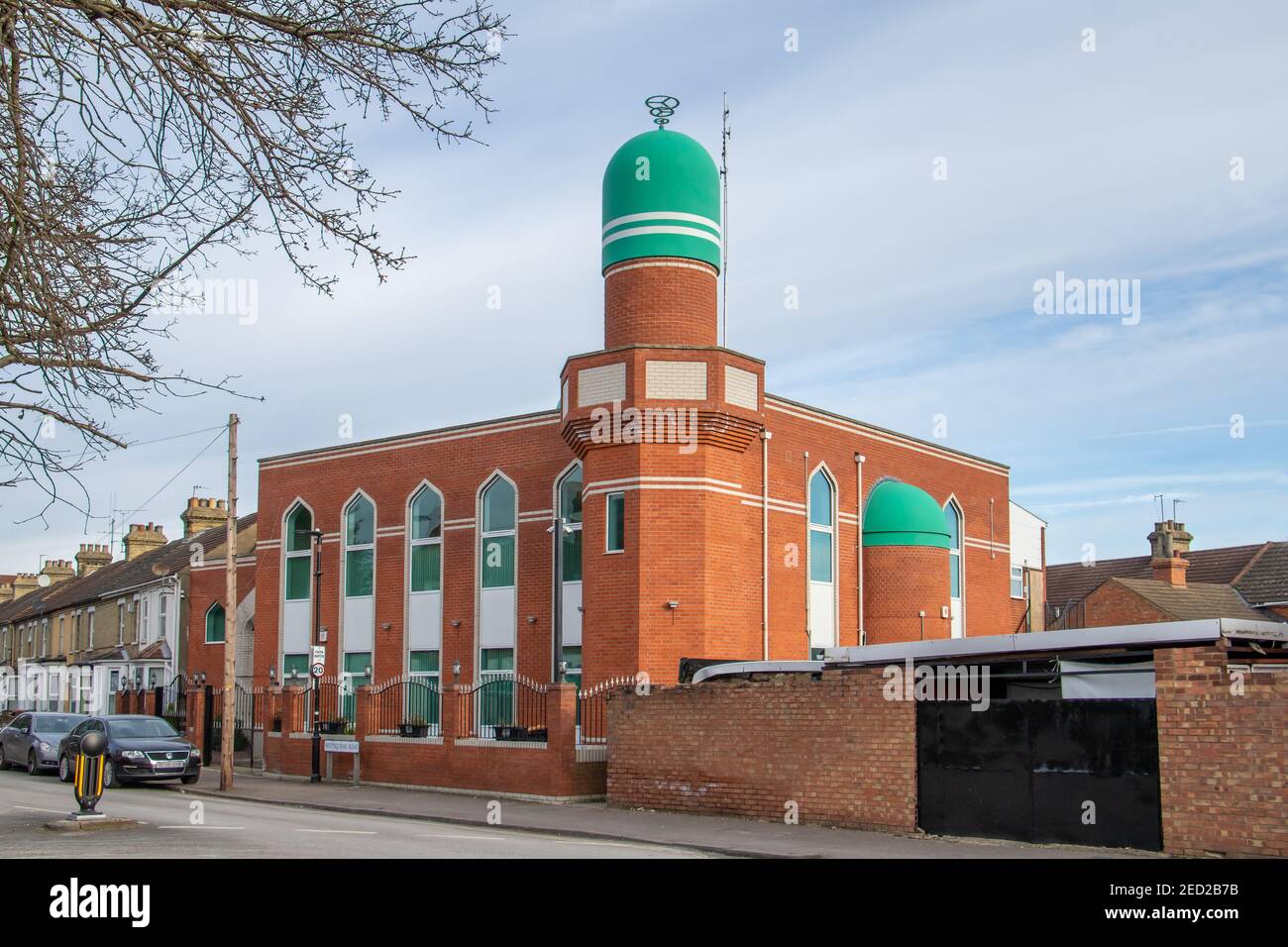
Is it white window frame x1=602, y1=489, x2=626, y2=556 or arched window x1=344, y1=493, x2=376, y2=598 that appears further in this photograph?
arched window x1=344, y1=493, x2=376, y2=598

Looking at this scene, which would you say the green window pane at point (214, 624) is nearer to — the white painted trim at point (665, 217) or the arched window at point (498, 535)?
the arched window at point (498, 535)

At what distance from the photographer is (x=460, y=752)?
78.2 ft

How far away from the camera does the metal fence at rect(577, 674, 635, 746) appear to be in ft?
75.9

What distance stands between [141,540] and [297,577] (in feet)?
77.2

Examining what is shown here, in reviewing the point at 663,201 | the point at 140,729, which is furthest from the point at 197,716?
the point at 663,201

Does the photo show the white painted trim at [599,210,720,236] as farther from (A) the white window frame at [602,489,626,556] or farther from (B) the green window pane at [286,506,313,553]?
(B) the green window pane at [286,506,313,553]

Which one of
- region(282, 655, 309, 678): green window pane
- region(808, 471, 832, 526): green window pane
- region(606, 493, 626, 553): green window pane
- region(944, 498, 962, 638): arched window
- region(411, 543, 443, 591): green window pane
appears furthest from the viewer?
region(282, 655, 309, 678): green window pane

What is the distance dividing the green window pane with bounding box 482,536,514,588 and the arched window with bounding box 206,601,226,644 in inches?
533

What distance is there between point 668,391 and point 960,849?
37.3 feet

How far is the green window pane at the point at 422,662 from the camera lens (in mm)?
31016

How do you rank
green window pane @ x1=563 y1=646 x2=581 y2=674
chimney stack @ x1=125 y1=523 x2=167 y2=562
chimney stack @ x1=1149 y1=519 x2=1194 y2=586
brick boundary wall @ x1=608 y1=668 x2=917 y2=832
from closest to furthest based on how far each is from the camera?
brick boundary wall @ x1=608 y1=668 x2=917 y2=832, green window pane @ x1=563 y1=646 x2=581 y2=674, chimney stack @ x1=1149 y1=519 x2=1194 y2=586, chimney stack @ x1=125 y1=523 x2=167 y2=562

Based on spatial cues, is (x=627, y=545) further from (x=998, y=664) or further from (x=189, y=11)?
(x=189, y=11)

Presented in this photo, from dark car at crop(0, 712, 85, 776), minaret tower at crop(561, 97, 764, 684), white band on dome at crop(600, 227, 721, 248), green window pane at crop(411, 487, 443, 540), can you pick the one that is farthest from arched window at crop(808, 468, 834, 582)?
dark car at crop(0, 712, 85, 776)

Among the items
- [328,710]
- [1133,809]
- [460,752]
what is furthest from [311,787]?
[1133,809]
